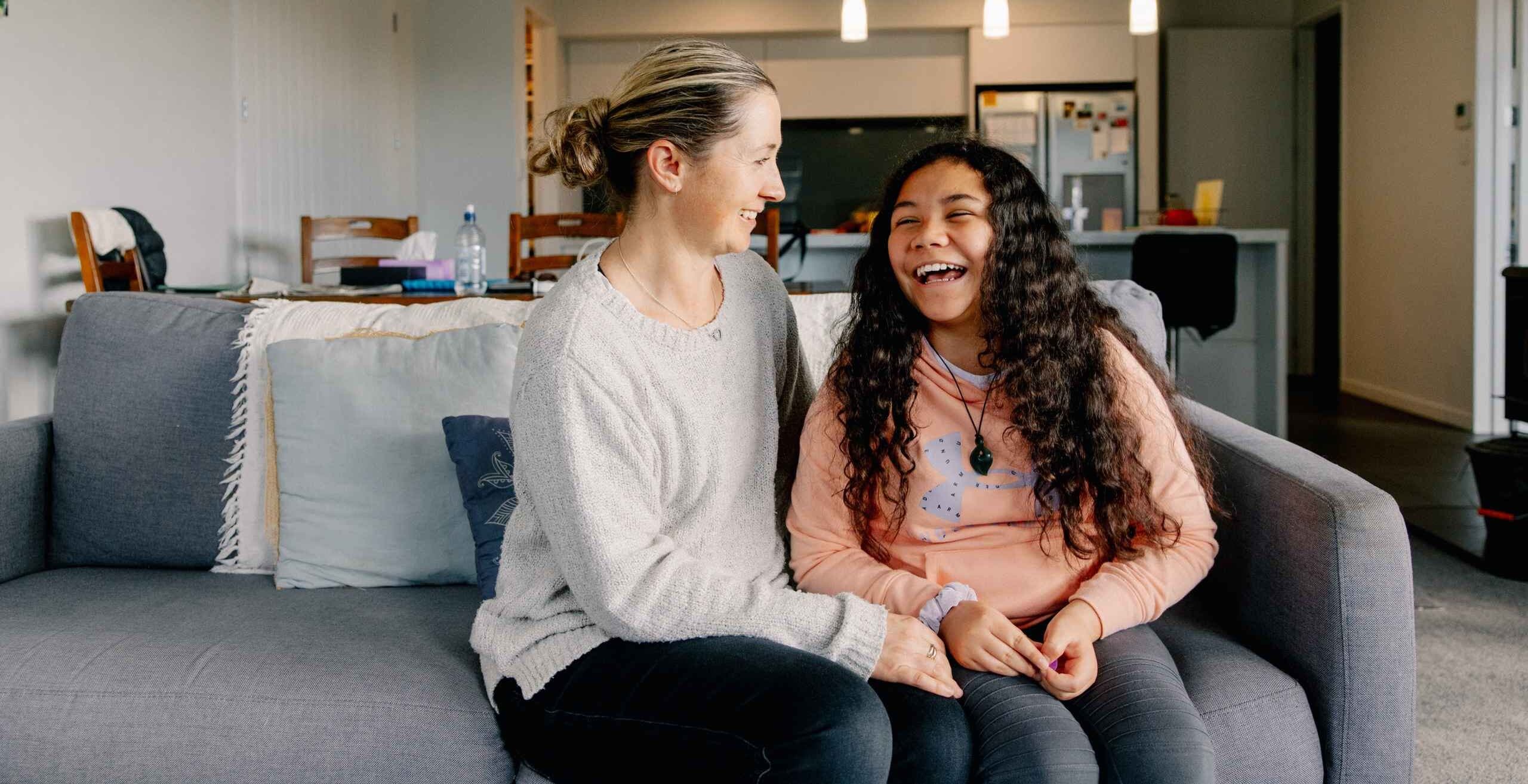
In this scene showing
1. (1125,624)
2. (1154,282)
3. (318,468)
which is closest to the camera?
(1125,624)

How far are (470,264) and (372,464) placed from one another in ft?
6.94

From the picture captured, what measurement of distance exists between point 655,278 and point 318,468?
27.2 inches

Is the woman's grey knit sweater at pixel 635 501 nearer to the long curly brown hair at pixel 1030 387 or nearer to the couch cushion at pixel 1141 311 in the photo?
the long curly brown hair at pixel 1030 387

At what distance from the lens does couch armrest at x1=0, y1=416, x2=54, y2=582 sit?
5.88 ft

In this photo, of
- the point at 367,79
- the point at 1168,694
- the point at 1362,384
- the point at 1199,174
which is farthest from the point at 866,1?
the point at 1168,694

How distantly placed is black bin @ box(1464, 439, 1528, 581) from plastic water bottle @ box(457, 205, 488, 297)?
2.55 m

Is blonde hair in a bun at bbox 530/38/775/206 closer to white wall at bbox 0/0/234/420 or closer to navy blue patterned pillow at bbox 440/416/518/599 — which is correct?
navy blue patterned pillow at bbox 440/416/518/599

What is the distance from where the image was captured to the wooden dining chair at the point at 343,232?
4.32 metres

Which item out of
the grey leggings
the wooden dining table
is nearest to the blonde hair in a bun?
the grey leggings

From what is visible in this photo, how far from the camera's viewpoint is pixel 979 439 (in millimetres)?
1467

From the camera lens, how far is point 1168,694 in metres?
1.21

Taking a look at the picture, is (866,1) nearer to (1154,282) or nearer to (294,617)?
(1154,282)

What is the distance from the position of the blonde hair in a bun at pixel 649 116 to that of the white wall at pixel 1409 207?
16.5ft

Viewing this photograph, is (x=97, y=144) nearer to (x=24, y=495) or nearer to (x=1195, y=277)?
(x=24, y=495)
